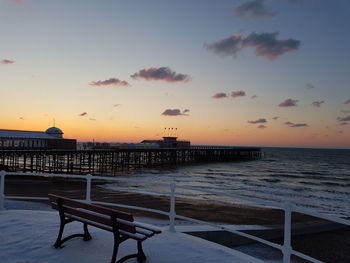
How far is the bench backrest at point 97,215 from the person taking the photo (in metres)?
3.77

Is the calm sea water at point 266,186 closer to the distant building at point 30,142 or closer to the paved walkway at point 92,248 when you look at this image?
the paved walkway at point 92,248

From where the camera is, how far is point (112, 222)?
3.79m

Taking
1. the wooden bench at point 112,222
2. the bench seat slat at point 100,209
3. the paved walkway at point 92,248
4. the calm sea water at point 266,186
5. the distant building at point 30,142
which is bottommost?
the calm sea water at point 266,186

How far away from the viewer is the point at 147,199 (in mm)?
16469

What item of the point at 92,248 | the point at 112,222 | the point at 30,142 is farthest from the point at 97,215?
the point at 30,142

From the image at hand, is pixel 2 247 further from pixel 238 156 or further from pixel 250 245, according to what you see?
pixel 238 156

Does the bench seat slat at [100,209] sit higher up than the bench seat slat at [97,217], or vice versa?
the bench seat slat at [100,209]

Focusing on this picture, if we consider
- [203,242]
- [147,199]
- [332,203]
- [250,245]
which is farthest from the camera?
[332,203]

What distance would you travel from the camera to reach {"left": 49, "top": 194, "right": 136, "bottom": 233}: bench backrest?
3768 mm

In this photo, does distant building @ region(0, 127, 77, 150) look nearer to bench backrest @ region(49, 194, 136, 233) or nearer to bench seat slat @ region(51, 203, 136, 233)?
bench backrest @ region(49, 194, 136, 233)

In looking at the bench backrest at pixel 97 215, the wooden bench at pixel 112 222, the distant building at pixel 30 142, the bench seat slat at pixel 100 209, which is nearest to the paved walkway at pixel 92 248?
the wooden bench at pixel 112 222

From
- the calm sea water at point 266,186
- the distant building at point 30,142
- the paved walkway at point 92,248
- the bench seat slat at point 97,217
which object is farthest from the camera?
the distant building at point 30,142

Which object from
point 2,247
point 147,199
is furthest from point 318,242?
point 147,199

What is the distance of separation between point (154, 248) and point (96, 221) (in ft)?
3.77
